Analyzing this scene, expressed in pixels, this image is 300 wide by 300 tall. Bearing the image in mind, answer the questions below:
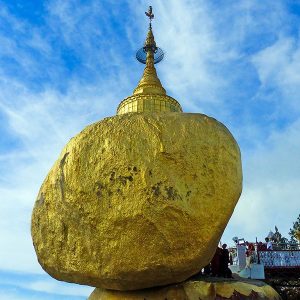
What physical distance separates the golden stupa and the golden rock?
0.06ft

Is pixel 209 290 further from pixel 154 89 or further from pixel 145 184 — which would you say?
pixel 154 89

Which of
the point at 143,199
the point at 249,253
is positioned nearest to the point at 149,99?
the point at 249,253

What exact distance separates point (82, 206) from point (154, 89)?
1060 centimetres

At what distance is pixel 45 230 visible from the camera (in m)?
9.30

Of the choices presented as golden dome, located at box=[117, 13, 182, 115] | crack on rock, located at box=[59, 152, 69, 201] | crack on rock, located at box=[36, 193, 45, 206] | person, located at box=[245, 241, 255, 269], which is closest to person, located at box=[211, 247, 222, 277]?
crack on rock, located at box=[59, 152, 69, 201]

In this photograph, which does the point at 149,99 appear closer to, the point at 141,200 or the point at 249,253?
the point at 249,253

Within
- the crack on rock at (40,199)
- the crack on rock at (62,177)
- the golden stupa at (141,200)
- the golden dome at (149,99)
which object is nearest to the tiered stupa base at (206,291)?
the golden stupa at (141,200)

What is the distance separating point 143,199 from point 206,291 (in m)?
2.12

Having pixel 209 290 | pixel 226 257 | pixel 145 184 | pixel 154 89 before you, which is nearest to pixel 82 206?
pixel 145 184

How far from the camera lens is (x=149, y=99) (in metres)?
18.0

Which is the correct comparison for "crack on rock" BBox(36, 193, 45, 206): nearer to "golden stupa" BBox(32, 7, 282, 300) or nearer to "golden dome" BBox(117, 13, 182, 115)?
"golden stupa" BBox(32, 7, 282, 300)

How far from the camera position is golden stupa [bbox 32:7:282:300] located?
26.4 ft

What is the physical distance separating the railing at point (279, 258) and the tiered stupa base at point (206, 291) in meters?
6.19

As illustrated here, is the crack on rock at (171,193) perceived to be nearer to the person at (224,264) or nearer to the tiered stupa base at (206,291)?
the tiered stupa base at (206,291)
